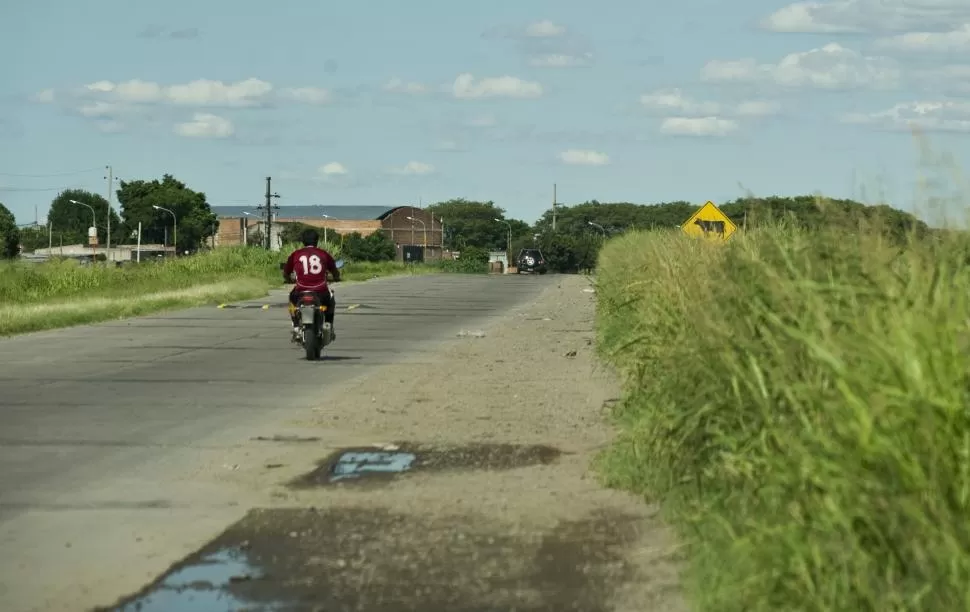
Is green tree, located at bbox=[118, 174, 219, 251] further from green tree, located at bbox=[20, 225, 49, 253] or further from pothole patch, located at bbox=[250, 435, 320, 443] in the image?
pothole patch, located at bbox=[250, 435, 320, 443]

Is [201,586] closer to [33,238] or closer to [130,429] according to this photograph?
[130,429]

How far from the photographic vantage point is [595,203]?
608ft

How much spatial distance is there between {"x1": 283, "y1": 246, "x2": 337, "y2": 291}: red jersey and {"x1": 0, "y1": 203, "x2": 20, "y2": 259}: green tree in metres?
98.2

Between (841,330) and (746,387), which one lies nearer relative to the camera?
(841,330)

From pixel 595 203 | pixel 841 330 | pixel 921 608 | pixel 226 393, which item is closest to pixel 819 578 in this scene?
pixel 921 608

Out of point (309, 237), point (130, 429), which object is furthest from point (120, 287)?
point (130, 429)

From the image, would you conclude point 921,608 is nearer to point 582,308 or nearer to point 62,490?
point 62,490

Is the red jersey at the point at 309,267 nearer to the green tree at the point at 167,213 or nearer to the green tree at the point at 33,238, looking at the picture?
the green tree at the point at 167,213

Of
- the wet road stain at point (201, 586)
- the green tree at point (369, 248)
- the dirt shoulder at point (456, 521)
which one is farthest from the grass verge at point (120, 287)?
the green tree at point (369, 248)

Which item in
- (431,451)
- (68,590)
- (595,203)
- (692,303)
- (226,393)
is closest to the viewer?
(68,590)

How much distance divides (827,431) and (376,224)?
17230cm

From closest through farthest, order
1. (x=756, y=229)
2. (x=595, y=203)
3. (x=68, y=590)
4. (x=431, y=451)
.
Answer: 1. (x=68, y=590)
2. (x=756, y=229)
3. (x=431, y=451)
4. (x=595, y=203)

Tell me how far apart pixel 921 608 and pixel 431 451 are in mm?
7034

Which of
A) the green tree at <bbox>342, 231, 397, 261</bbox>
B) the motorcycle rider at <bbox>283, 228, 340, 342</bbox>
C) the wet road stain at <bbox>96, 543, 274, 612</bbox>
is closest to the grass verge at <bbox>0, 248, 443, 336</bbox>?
the motorcycle rider at <bbox>283, 228, 340, 342</bbox>
